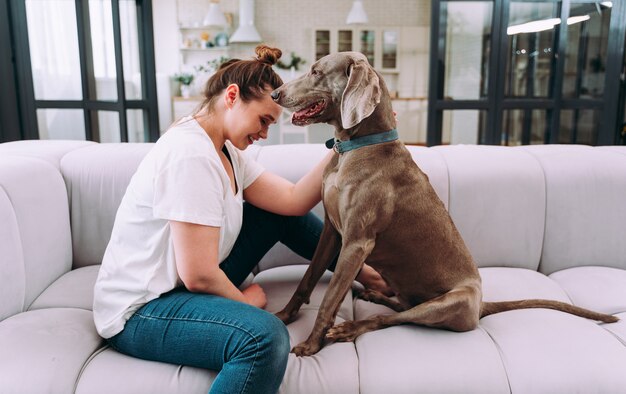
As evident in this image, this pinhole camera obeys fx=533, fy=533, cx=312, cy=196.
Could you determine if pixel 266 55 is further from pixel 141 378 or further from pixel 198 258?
pixel 141 378

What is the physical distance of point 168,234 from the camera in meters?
1.44

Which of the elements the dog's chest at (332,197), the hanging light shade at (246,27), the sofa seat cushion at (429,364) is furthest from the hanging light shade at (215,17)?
the sofa seat cushion at (429,364)

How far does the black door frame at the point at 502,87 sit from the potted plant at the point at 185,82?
5900 mm

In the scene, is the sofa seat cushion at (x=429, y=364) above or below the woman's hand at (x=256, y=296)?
below

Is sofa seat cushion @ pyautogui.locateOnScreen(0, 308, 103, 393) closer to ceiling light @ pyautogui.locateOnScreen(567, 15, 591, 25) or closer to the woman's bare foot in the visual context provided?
the woman's bare foot

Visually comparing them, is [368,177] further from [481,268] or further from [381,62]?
[381,62]

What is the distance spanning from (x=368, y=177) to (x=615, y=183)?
122 cm

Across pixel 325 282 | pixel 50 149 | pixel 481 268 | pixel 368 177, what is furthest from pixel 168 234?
pixel 481 268

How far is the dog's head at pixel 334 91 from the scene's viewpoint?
145 centimetres

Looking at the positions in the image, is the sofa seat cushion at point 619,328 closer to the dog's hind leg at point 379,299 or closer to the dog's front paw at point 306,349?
the dog's hind leg at point 379,299

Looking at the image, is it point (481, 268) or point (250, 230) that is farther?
point (481, 268)

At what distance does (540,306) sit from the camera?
5.63 feet

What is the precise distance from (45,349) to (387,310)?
1038mm

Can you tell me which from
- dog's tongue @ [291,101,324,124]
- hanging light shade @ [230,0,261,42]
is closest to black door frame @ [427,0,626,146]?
dog's tongue @ [291,101,324,124]
